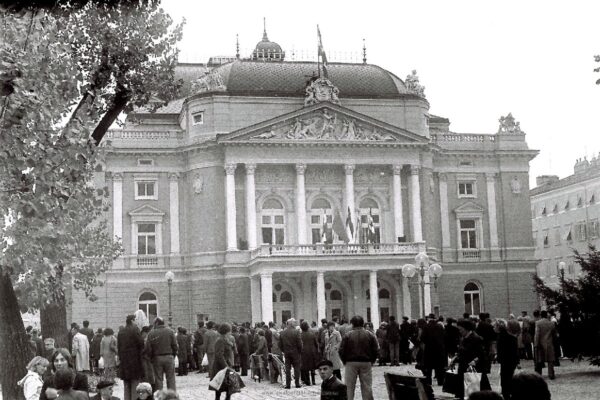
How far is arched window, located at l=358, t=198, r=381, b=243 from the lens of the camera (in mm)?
48263

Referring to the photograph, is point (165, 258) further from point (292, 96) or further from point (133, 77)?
point (133, 77)

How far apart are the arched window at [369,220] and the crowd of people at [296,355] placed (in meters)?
17.7

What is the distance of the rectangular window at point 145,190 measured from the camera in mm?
49500

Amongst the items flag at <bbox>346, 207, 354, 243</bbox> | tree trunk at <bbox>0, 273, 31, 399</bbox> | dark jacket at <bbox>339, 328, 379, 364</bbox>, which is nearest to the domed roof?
flag at <bbox>346, 207, 354, 243</bbox>

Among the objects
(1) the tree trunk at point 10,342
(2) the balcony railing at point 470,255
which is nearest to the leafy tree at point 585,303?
(1) the tree trunk at point 10,342

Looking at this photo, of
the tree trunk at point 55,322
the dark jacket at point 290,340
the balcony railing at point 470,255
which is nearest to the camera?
the tree trunk at point 55,322

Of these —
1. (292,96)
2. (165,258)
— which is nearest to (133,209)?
(165,258)

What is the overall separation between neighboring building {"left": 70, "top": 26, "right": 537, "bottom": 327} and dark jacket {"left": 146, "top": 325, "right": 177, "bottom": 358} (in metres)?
27.3

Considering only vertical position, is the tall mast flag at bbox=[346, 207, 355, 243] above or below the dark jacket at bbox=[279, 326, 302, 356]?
above

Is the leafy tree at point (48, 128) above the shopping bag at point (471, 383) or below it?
above

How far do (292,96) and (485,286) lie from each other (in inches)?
613

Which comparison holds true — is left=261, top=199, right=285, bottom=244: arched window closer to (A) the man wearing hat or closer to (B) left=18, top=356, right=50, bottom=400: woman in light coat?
(B) left=18, top=356, right=50, bottom=400: woman in light coat

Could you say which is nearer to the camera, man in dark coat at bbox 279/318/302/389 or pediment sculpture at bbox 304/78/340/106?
man in dark coat at bbox 279/318/302/389

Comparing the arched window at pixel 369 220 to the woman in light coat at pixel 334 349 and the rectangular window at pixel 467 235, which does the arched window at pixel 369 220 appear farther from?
the woman in light coat at pixel 334 349
